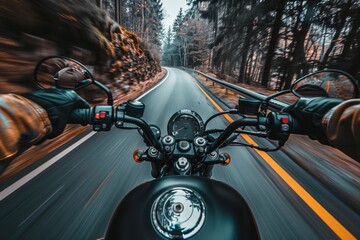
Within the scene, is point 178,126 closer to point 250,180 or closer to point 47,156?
point 250,180

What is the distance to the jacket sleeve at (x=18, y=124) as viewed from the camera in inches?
26.3

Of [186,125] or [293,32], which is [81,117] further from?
[293,32]


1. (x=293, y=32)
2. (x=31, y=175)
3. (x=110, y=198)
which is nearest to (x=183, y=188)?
(x=110, y=198)

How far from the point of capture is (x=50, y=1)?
210 inches

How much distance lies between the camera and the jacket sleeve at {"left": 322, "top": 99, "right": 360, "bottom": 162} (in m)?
A: 0.74

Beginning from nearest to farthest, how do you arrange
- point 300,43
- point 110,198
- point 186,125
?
point 186,125
point 110,198
point 300,43

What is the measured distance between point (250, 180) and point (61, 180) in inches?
103

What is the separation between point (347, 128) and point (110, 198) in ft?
7.66

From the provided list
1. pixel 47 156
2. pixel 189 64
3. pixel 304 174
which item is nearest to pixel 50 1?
pixel 47 156

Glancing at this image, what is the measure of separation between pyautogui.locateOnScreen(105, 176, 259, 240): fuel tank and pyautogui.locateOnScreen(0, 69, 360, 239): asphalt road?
142 centimetres

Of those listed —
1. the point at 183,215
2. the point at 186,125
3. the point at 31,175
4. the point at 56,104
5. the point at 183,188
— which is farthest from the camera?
the point at 31,175

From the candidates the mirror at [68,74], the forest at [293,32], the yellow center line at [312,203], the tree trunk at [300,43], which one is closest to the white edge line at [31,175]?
the mirror at [68,74]

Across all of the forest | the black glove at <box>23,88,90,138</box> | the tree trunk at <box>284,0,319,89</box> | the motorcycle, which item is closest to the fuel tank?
the motorcycle

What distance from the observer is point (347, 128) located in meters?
0.78
